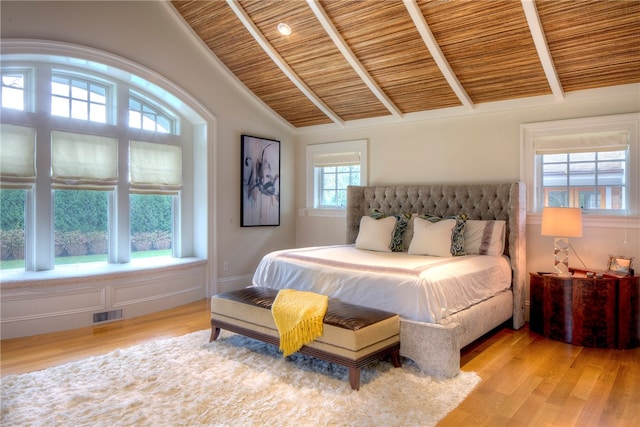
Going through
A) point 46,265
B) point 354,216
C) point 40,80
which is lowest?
point 46,265

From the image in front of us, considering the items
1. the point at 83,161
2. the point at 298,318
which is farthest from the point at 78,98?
the point at 298,318

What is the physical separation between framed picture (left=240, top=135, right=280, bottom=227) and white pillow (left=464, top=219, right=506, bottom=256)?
2.71 m

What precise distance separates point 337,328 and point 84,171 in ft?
10.4

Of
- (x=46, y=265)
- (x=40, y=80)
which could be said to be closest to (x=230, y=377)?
(x=46, y=265)

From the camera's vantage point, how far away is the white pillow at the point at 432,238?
Result: 3.98m

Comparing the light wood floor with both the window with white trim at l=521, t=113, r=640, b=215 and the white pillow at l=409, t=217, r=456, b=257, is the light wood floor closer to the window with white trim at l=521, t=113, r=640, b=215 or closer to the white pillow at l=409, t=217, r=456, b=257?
the white pillow at l=409, t=217, r=456, b=257

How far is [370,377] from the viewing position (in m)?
2.83

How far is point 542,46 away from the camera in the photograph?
3.52m

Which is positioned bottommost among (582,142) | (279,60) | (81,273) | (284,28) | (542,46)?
(81,273)

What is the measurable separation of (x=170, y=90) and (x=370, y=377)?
3.68 metres

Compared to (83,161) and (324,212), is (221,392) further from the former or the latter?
(324,212)

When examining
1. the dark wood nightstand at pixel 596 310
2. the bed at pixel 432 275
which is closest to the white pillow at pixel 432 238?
the bed at pixel 432 275

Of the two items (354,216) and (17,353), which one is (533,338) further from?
(17,353)

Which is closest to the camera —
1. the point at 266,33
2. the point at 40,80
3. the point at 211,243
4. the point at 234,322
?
the point at 234,322
